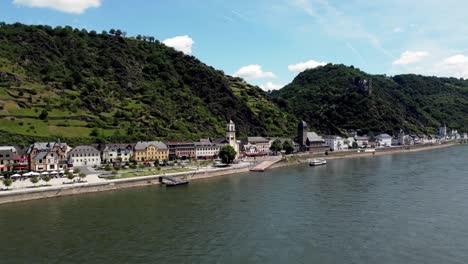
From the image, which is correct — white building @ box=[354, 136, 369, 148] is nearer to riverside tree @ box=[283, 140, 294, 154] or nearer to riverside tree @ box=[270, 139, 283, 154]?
riverside tree @ box=[283, 140, 294, 154]

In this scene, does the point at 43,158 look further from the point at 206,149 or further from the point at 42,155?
the point at 206,149

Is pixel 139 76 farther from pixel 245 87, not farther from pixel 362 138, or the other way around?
pixel 362 138

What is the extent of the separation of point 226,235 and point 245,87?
454ft

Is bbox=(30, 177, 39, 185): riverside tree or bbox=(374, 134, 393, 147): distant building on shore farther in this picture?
bbox=(374, 134, 393, 147): distant building on shore

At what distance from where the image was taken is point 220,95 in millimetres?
139375

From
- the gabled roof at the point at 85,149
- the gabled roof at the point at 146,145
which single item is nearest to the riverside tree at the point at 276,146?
the gabled roof at the point at 146,145

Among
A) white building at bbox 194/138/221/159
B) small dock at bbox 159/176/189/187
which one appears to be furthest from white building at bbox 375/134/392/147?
small dock at bbox 159/176/189/187

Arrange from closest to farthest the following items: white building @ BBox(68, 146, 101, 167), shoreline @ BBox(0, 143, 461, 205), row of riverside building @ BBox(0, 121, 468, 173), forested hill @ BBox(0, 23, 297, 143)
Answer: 1. shoreline @ BBox(0, 143, 461, 205)
2. row of riverside building @ BBox(0, 121, 468, 173)
3. white building @ BBox(68, 146, 101, 167)
4. forested hill @ BBox(0, 23, 297, 143)

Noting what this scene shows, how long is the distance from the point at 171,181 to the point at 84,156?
24.3 meters

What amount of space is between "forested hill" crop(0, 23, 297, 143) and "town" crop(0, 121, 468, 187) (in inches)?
310

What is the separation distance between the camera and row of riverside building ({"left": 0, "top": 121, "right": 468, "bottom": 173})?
208ft

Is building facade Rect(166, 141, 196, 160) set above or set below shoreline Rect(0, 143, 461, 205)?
above

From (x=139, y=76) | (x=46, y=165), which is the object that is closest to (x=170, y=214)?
(x=46, y=165)

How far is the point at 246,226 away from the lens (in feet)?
115
